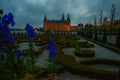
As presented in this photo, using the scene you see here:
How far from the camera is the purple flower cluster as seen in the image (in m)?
2.95

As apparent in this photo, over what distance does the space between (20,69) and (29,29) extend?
630mm

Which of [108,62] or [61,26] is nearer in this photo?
[108,62]

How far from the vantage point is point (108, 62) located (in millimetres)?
10938

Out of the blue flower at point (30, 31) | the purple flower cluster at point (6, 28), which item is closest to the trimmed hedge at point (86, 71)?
the blue flower at point (30, 31)

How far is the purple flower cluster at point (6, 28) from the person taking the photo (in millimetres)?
2953

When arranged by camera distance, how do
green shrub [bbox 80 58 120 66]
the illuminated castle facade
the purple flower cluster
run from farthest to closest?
the illuminated castle facade → green shrub [bbox 80 58 120 66] → the purple flower cluster

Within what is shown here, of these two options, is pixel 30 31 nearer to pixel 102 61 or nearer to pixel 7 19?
pixel 7 19

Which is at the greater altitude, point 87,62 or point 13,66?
point 13,66

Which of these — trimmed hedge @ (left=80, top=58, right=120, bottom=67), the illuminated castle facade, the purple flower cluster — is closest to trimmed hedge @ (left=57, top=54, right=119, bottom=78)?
trimmed hedge @ (left=80, top=58, right=120, bottom=67)

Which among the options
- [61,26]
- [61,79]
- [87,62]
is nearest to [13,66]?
[61,79]

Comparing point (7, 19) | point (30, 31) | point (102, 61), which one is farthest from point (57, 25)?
point (7, 19)

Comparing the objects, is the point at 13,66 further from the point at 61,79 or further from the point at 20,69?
the point at 61,79

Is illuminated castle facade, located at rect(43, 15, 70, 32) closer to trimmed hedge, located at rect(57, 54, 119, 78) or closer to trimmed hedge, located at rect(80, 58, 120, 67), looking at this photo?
trimmed hedge, located at rect(80, 58, 120, 67)

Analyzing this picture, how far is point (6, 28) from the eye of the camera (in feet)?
9.87
